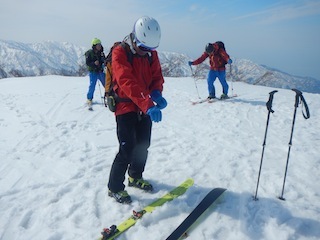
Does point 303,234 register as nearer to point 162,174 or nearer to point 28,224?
point 162,174

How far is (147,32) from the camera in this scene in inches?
133

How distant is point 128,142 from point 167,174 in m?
1.45

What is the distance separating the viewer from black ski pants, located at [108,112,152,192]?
3.71m

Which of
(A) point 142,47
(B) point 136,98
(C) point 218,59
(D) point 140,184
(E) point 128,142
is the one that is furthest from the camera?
(C) point 218,59

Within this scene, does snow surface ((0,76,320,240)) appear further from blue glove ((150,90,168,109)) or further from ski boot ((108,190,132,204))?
blue glove ((150,90,168,109))

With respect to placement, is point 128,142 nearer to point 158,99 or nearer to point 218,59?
point 158,99

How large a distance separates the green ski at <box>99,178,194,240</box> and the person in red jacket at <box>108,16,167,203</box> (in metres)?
0.36

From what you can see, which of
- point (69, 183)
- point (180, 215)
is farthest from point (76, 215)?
point (180, 215)

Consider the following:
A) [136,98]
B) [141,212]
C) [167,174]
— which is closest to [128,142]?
[136,98]

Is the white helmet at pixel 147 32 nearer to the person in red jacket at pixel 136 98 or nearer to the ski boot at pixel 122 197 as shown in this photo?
the person in red jacket at pixel 136 98

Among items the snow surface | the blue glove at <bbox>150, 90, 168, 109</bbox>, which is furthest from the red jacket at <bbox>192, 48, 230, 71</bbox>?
the blue glove at <bbox>150, 90, 168, 109</bbox>

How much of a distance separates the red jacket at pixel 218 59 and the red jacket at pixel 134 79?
6742mm

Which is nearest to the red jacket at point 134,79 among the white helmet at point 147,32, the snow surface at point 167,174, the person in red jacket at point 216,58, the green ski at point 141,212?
the white helmet at point 147,32

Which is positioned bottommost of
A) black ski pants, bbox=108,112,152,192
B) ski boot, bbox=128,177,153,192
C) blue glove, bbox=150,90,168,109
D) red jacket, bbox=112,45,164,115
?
ski boot, bbox=128,177,153,192
